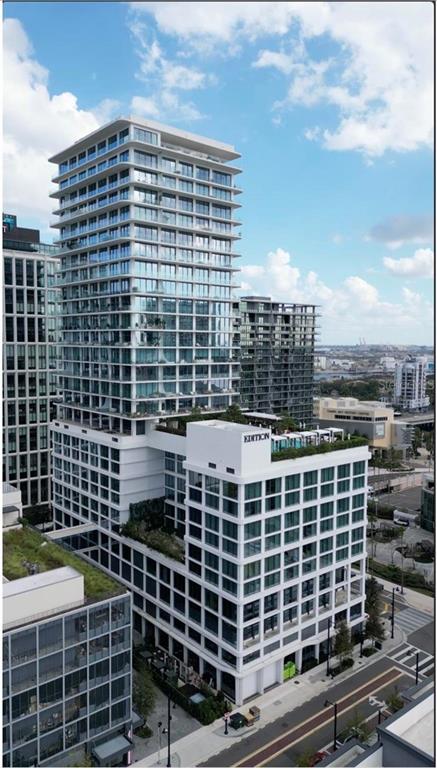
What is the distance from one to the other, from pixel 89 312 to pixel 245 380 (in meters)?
34.4

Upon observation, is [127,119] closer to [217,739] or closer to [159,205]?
[159,205]

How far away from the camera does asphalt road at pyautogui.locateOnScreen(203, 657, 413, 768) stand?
A: 2383 centimetres

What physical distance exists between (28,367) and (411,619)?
39.7m

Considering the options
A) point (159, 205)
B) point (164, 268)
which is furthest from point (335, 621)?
point (159, 205)

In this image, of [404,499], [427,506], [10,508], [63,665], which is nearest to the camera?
[63,665]

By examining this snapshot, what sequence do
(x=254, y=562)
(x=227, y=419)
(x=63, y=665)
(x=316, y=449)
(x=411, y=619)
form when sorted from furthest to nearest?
1. (x=227, y=419)
2. (x=411, y=619)
3. (x=316, y=449)
4. (x=254, y=562)
5. (x=63, y=665)

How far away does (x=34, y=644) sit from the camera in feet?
68.1

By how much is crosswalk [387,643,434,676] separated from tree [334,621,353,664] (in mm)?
3111

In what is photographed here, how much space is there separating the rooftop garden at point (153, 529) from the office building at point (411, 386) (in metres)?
100

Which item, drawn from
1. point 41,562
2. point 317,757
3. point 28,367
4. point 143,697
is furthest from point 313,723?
point 28,367

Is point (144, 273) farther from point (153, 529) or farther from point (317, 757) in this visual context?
point (317, 757)

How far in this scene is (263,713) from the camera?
2655 cm

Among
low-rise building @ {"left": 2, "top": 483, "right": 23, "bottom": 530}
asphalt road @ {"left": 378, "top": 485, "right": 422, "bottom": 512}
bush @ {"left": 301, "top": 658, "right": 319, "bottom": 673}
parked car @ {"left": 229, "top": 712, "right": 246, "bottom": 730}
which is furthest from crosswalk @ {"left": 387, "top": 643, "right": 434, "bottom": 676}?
asphalt road @ {"left": 378, "top": 485, "right": 422, "bottom": 512}

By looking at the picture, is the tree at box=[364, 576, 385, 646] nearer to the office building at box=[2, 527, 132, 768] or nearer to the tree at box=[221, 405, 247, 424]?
the tree at box=[221, 405, 247, 424]
